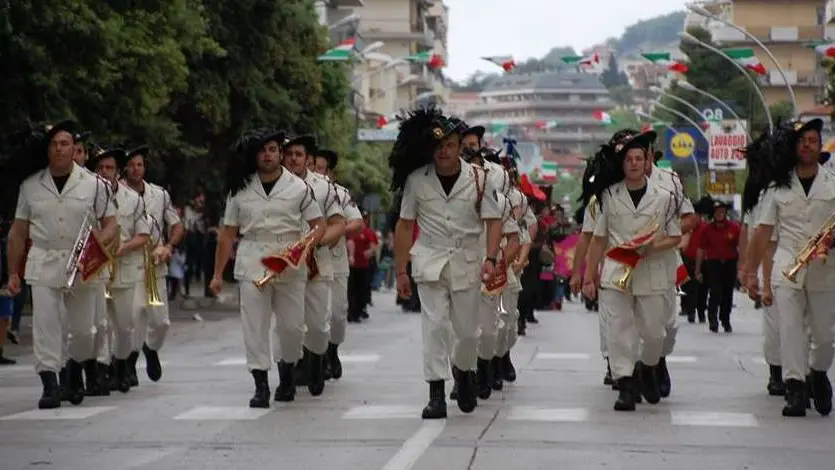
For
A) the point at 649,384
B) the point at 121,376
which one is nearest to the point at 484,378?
the point at 649,384

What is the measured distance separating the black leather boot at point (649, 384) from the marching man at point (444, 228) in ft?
5.48

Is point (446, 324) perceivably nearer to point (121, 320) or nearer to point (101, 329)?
point (101, 329)

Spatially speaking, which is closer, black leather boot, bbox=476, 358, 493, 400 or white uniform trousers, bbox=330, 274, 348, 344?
black leather boot, bbox=476, 358, 493, 400

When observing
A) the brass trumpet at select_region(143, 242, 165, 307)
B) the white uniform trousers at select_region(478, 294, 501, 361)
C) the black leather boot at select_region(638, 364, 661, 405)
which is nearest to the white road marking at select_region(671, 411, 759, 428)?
the black leather boot at select_region(638, 364, 661, 405)

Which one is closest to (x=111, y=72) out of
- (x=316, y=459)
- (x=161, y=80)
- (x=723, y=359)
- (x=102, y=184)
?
(x=161, y=80)

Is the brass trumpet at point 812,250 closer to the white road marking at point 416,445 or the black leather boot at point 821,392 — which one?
the black leather boot at point 821,392

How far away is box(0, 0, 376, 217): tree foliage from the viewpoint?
95.8ft

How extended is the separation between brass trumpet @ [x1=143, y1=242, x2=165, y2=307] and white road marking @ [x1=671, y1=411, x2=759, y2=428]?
16.8 feet

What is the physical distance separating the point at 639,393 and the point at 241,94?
27.3 m

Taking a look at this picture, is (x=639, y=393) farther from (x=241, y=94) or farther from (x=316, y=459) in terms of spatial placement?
(x=241, y=94)

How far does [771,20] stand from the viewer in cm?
14200

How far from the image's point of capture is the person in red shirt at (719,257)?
32.0 meters

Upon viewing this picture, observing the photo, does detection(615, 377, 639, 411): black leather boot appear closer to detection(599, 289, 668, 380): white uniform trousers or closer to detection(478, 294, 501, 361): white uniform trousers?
detection(599, 289, 668, 380): white uniform trousers

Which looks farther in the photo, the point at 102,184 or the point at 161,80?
the point at 161,80
